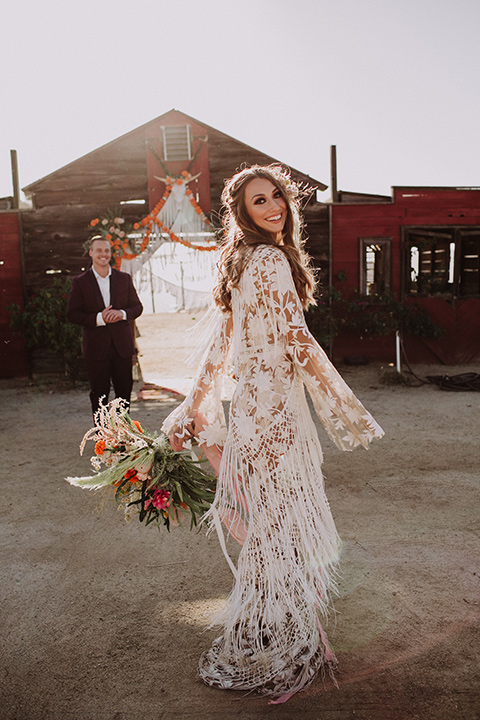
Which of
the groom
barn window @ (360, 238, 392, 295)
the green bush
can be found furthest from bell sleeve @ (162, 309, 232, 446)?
barn window @ (360, 238, 392, 295)

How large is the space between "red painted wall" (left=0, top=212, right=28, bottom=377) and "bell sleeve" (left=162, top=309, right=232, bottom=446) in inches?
360

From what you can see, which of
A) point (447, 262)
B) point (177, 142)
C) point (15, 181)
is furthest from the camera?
point (447, 262)

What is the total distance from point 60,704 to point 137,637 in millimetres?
463

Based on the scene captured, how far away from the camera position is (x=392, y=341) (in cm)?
1140

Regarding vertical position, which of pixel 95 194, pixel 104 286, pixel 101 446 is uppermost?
pixel 95 194

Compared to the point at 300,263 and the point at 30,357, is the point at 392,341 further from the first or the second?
the point at 300,263

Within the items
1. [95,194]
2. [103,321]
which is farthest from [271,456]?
[95,194]

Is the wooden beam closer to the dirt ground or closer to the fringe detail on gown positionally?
the dirt ground

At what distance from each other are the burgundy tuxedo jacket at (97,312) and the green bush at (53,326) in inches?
167

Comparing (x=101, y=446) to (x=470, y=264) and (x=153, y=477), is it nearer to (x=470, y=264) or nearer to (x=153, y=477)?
(x=153, y=477)

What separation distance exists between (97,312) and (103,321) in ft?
0.60

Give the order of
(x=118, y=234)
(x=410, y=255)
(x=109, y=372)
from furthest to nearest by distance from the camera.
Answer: (x=410, y=255)
(x=118, y=234)
(x=109, y=372)

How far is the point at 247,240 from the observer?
7.26ft

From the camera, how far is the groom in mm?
5219
